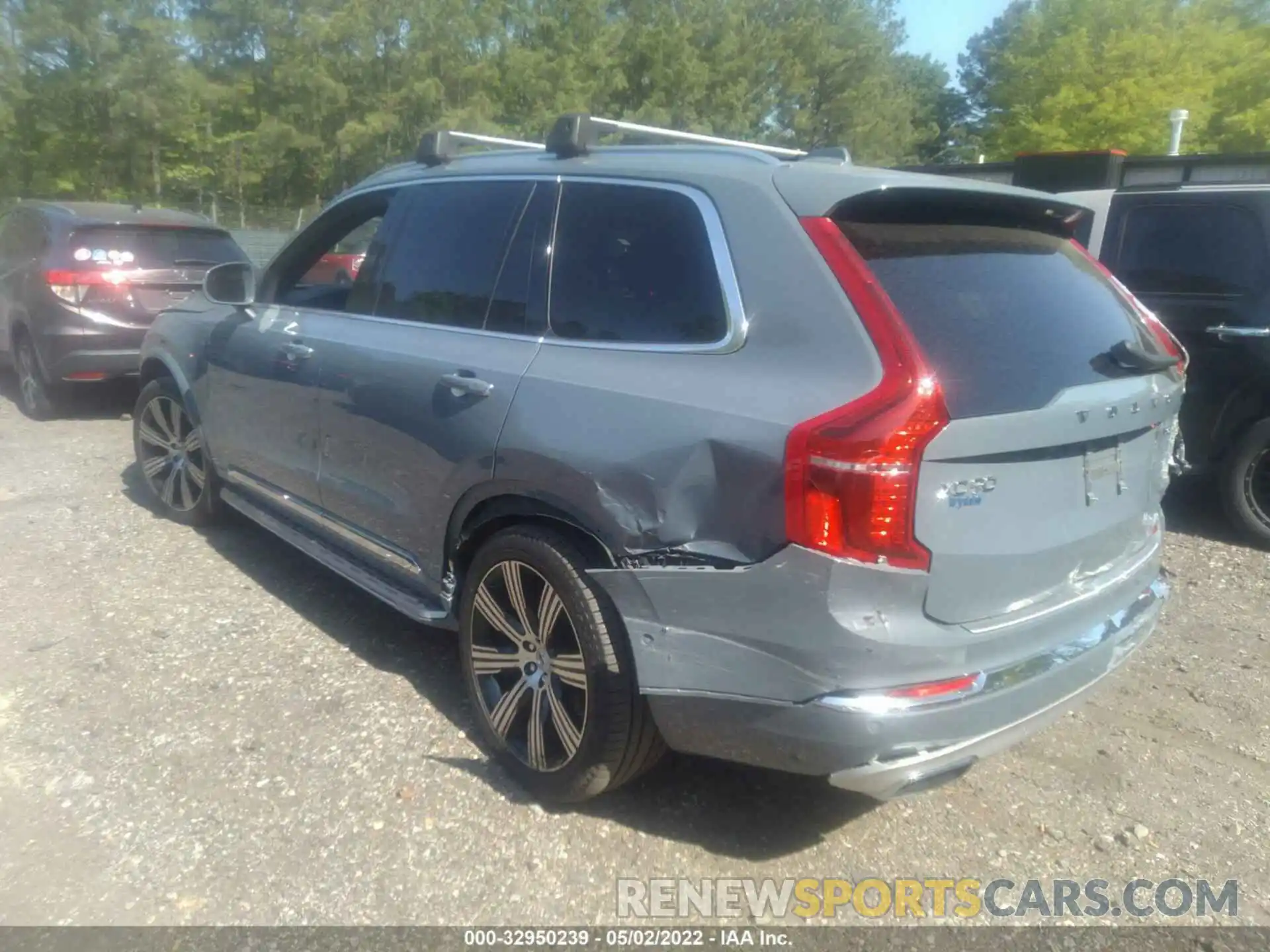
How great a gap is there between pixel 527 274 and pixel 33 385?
6.71 m

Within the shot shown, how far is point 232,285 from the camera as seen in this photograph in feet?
15.5

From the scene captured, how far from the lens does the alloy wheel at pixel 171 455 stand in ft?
17.6

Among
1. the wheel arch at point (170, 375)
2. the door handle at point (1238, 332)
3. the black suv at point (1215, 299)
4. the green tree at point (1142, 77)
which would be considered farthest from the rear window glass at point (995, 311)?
the green tree at point (1142, 77)

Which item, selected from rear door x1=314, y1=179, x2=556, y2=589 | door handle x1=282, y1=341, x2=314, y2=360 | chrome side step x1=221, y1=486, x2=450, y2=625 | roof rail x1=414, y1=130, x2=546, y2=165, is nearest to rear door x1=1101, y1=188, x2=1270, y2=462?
roof rail x1=414, y1=130, x2=546, y2=165

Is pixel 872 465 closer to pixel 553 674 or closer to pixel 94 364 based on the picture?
pixel 553 674

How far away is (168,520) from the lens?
5750mm

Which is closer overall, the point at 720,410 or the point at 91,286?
the point at 720,410

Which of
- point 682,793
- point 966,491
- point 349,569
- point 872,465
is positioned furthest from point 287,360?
point 966,491

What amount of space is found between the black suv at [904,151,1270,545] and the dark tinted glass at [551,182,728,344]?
3372mm

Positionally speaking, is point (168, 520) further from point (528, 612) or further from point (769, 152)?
point (769, 152)

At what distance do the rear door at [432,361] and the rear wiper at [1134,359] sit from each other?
5.51ft

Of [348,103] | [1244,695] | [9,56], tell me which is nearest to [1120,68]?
[348,103]

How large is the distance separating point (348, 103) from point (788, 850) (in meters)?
26.7

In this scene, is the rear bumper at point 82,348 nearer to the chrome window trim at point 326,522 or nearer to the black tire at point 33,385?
the black tire at point 33,385
